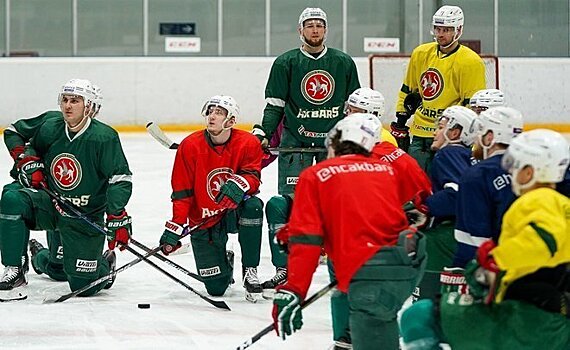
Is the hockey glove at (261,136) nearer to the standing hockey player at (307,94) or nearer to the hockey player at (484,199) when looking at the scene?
the standing hockey player at (307,94)

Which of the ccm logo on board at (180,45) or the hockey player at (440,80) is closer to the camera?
the hockey player at (440,80)

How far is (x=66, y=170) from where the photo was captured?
503cm

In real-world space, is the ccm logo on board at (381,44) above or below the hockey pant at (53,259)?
above

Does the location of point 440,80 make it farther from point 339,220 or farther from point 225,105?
point 339,220

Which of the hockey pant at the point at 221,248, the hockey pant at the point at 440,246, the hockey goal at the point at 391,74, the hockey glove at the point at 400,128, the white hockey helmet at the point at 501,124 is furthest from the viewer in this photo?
the hockey goal at the point at 391,74

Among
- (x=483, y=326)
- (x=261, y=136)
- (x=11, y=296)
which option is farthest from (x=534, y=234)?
(x=261, y=136)

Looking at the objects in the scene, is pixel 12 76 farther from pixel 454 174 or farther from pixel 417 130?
pixel 454 174

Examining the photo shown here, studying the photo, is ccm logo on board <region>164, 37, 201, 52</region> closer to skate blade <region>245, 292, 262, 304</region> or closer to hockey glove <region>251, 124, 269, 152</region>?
hockey glove <region>251, 124, 269, 152</region>

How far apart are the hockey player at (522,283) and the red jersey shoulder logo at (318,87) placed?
2.74 m

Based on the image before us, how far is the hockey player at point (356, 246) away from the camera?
126 inches

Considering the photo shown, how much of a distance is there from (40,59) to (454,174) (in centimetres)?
813

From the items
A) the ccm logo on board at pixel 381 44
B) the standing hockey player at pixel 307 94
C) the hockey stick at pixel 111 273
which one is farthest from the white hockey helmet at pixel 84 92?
the ccm logo on board at pixel 381 44

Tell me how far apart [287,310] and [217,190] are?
187 cm

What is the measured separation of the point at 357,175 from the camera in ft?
10.7
